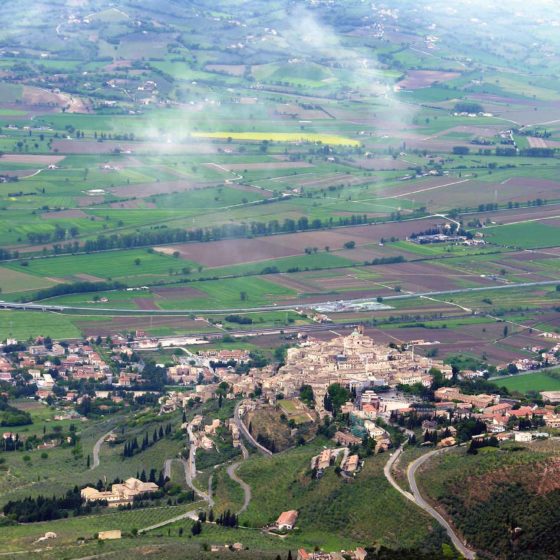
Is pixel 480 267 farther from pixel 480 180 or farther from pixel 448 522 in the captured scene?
pixel 448 522

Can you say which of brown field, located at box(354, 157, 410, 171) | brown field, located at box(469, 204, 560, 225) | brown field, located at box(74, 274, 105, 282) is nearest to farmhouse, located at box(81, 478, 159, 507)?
brown field, located at box(74, 274, 105, 282)

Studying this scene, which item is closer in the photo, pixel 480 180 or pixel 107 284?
pixel 107 284

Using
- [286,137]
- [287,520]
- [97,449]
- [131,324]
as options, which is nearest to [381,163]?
[286,137]

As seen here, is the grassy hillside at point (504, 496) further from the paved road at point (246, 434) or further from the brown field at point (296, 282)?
the brown field at point (296, 282)

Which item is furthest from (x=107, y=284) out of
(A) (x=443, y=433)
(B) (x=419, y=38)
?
(B) (x=419, y=38)

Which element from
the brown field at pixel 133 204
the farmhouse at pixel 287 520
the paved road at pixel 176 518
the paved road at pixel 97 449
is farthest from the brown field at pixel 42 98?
the farmhouse at pixel 287 520
